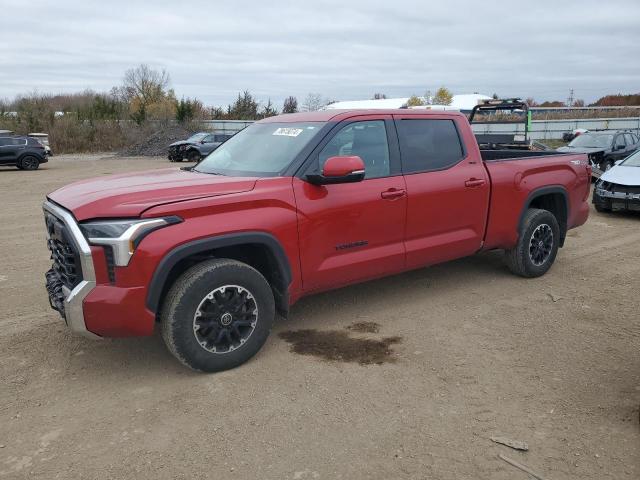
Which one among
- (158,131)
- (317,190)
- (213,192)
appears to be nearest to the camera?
(213,192)

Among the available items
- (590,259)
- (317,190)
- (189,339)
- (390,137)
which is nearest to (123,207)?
(189,339)

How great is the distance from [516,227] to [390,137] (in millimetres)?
1867

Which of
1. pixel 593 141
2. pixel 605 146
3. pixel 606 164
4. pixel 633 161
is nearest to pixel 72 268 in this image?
pixel 633 161

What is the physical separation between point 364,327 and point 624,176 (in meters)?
7.75

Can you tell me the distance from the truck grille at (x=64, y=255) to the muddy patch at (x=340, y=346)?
1672 millimetres

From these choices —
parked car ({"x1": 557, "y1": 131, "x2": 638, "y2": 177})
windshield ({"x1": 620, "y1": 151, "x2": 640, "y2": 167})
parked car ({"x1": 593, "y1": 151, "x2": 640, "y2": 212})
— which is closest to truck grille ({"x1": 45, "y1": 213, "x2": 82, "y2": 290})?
parked car ({"x1": 593, "y1": 151, "x2": 640, "y2": 212})

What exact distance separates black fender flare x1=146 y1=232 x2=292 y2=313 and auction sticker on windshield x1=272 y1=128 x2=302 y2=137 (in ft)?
3.57

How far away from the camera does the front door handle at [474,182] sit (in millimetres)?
5137

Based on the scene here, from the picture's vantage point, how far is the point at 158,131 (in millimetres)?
39188

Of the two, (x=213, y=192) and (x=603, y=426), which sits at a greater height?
(x=213, y=192)

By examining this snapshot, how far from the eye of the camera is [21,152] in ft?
73.9

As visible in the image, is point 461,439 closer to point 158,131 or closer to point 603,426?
point 603,426

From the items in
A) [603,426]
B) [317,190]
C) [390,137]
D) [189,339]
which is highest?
[390,137]

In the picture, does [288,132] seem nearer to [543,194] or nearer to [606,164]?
[543,194]
